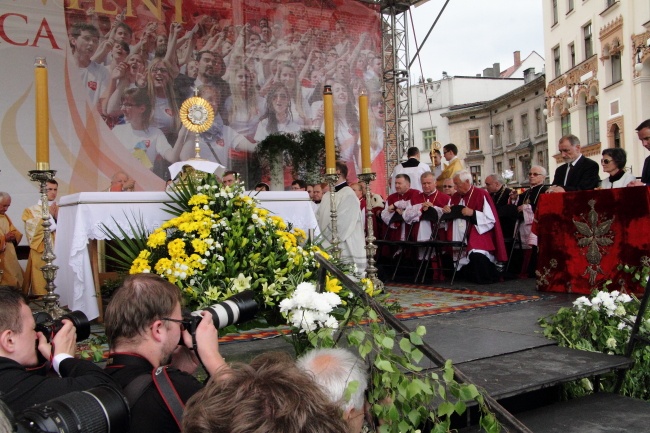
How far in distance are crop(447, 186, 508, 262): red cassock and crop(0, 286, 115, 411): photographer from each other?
20.8ft

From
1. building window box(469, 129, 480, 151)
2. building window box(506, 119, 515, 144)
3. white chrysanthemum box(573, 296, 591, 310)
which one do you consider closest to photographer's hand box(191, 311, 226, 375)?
white chrysanthemum box(573, 296, 591, 310)

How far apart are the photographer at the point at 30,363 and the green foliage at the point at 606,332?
2981 millimetres

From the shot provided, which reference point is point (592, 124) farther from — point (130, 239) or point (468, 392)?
point (468, 392)

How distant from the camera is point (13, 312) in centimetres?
212

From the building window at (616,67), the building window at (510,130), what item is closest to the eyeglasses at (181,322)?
the building window at (616,67)

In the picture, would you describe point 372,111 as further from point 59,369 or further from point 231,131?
point 59,369

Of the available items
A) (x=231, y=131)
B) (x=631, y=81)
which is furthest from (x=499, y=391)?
(x=631, y=81)

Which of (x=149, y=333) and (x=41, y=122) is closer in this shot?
(x=149, y=333)

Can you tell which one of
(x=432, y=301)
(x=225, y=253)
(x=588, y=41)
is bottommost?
(x=432, y=301)

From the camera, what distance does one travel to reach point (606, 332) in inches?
165

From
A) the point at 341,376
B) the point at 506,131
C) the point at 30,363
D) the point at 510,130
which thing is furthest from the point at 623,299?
the point at 506,131

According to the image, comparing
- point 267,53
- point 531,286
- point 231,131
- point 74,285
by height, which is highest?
point 267,53

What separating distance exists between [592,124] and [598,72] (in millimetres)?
2375

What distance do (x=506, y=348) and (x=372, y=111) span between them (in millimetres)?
11024
